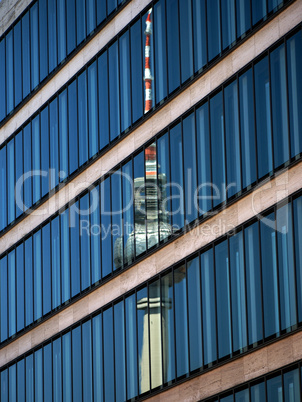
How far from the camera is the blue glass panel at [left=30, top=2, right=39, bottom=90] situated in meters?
56.2

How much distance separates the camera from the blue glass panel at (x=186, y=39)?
44969 mm

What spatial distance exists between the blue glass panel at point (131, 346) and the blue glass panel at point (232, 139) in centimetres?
777

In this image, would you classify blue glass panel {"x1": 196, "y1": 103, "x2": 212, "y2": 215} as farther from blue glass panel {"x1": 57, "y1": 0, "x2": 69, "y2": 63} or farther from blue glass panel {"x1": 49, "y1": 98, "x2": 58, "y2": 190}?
blue glass panel {"x1": 57, "y1": 0, "x2": 69, "y2": 63}

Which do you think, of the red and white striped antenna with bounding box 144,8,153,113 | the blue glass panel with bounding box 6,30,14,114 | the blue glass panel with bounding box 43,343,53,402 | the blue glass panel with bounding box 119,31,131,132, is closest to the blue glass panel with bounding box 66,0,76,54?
the blue glass panel with bounding box 119,31,131,132

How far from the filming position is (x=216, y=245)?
1661 inches

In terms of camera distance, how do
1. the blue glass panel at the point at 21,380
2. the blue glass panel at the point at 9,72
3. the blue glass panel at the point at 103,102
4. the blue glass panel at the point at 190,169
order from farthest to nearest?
the blue glass panel at the point at 9,72 < the blue glass panel at the point at 21,380 < the blue glass panel at the point at 103,102 < the blue glass panel at the point at 190,169

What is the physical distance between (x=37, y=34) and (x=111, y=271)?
1362 centimetres

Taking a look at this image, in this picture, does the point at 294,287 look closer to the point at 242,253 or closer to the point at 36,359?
the point at 242,253

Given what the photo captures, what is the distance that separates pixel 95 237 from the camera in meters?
49.9

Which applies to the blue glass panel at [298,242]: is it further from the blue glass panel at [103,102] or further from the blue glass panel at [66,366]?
the blue glass panel at [66,366]

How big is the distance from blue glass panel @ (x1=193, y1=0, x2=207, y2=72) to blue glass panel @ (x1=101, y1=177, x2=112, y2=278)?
757cm

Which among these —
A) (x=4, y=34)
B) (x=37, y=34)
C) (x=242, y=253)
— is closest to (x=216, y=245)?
(x=242, y=253)

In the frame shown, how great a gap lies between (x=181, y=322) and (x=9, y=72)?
1999 cm

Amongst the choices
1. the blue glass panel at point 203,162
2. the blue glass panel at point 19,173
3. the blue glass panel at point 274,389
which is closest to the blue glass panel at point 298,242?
the blue glass panel at point 274,389
